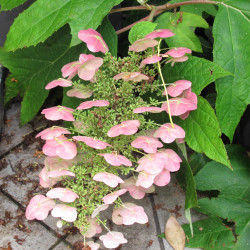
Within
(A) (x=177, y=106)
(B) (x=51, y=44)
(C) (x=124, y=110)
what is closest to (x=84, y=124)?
(C) (x=124, y=110)

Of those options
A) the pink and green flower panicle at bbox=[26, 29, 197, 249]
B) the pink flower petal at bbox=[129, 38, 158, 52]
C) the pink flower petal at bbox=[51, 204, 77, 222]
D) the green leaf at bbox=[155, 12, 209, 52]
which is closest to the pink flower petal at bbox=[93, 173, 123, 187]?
the pink and green flower panicle at bbox=[26, 29, 197, 249]

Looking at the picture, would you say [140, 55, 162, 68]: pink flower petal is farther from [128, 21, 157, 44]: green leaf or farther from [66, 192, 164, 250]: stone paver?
[66, 192, 164, 250]: stone paver

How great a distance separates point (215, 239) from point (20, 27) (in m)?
0.94


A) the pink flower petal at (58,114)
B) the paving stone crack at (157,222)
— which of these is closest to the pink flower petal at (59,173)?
the pink flower petal at (58,114)

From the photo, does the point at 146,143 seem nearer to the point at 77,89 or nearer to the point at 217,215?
the point at 77,89

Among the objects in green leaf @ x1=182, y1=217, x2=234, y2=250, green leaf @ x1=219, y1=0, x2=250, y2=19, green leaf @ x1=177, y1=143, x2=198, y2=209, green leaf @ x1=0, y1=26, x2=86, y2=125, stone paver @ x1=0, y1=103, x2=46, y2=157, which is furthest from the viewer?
stone paver @ x1=0, y1=103, x2=46, y2=157

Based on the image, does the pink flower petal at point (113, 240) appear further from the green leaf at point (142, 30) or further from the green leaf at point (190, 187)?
the green leaf at point (142, 30)

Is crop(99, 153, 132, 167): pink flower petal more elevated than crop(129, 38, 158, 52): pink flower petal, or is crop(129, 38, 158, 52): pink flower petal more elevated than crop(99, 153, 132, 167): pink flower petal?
crop(129, 38, 158, 52): pink flower petal

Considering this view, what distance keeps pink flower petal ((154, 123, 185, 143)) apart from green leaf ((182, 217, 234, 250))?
1.69ft

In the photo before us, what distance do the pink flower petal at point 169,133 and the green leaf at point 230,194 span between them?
1.55 ft

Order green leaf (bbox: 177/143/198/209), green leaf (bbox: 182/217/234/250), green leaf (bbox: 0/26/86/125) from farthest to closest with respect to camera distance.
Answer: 1. green leaf (bbox: 0/26/86/125)
2. green leaf (bbox: 182/217/234/250)
3. green leaf (bbox: 177/143/198/209)

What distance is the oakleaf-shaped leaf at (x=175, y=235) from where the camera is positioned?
1231 mm

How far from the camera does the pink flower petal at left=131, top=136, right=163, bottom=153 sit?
842 millimetres

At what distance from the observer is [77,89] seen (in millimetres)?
1018
